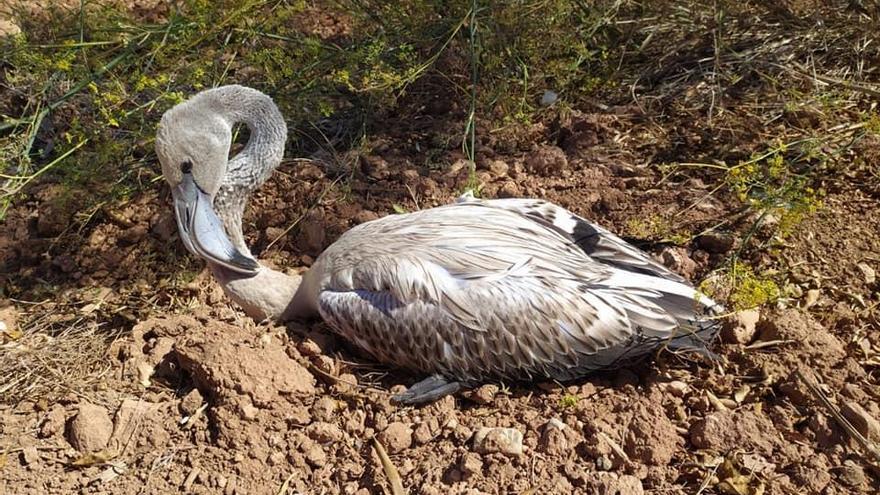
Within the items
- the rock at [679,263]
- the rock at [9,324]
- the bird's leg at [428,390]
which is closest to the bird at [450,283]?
the bird's leg at [428,390]

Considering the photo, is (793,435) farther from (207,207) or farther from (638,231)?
(207,207)

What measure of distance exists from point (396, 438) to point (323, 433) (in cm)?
33

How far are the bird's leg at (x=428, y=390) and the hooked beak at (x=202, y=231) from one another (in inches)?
43.2

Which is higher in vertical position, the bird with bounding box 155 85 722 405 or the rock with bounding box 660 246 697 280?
the bird with bounding box 155 85 722 405

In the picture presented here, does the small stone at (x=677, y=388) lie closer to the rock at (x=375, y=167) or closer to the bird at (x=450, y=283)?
the bird at (x=450, y=283)

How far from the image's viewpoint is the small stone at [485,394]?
3.62m

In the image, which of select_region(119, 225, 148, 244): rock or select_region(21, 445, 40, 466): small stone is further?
select_region(119, 225, 148, 244): rock

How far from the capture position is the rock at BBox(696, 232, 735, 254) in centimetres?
427

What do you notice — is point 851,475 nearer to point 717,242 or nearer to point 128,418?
point 717,242

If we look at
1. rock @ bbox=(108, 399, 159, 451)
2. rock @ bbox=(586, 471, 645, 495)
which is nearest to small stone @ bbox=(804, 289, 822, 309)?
rock @ bbox=(586, 471, 645, 495)

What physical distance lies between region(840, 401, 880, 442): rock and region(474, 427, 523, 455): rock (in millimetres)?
1384

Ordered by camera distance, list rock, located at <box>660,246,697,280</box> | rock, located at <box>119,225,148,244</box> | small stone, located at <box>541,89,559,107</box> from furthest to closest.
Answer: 1. small stone, located at <box>541,89,559,107</box>
2. rock, located at <box>119,225,148,244</box>
3. rock, located at <box>660,246,697,280</box>

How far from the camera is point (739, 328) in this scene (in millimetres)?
3713

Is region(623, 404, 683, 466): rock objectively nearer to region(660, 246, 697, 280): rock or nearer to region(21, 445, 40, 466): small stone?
region(660, 246, 697, 280): rock
